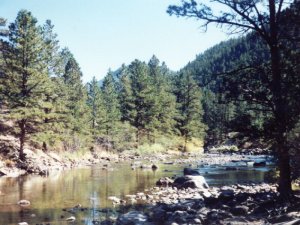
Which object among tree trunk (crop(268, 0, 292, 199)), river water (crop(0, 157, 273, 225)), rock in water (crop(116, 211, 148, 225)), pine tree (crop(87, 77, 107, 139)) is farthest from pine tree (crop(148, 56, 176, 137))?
rock in water (crop(116, 211, 148, 225))

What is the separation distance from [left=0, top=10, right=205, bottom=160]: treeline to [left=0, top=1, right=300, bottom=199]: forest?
99 millimetres

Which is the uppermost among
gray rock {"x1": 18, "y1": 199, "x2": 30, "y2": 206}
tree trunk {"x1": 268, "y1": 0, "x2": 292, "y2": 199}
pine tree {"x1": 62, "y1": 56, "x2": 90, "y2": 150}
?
pine tree {"x1": 62, "y1": 56, "x2": 90, "y2": 150}

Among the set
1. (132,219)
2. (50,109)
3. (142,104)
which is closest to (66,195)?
(132,219)

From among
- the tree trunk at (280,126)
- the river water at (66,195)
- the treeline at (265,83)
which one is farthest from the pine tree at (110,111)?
the tree trunk at (280,126)

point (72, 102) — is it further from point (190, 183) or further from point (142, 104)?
point (190, 183)

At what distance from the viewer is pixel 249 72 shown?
15555 millimetres

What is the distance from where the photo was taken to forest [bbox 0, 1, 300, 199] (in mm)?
14820

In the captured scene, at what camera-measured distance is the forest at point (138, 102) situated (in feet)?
48.6

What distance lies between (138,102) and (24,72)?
34.8 metres

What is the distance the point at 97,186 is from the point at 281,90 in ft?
46.8

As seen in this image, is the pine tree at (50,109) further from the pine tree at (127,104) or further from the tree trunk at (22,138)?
the pine tree at (127,104)

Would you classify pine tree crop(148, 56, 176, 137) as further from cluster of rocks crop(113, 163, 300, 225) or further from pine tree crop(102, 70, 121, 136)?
cluster of rocks crop(113, 163, 300, 225)

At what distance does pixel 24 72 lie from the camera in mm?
39031

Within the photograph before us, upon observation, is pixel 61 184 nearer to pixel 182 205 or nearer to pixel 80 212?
pixel 80 212
